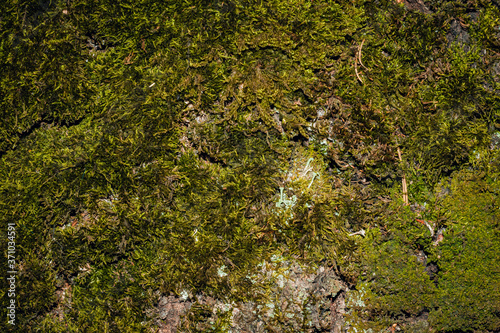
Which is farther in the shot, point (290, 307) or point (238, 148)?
point (238, 148)

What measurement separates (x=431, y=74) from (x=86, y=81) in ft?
7.55

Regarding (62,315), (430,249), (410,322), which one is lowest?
(62,315)

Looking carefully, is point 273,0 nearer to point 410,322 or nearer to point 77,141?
point 77,141

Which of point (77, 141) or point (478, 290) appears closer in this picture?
point (478, 290)

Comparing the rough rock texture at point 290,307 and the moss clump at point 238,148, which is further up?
the moss clump at point 238,148

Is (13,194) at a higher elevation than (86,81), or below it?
below

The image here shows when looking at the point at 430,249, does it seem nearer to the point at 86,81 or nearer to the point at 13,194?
the point at 86,81

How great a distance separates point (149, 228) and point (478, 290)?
2095 mm

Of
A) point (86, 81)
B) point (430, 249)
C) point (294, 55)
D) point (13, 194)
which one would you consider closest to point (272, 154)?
point (294, 55)

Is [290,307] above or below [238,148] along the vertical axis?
below

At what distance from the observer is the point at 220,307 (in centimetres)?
213

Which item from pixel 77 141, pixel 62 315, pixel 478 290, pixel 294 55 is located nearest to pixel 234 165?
pixel 294 55

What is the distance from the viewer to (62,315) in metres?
2.18

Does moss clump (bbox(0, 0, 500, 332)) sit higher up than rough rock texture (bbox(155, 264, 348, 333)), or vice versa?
moss clump (bbox(0, 0, 500, 332))
